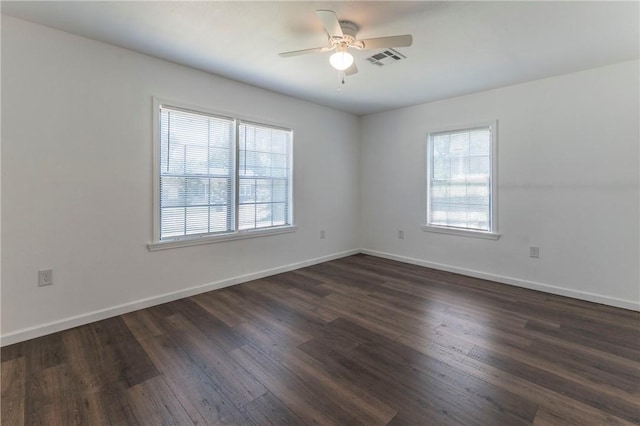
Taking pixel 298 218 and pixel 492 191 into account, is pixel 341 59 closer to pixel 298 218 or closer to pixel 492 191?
pixel 298 218

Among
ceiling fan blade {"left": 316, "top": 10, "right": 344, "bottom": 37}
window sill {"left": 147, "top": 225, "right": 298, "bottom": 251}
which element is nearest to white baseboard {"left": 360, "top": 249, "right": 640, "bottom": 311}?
window sill {"left": 147, "top": 225, "right": 298, "bottom": 251}

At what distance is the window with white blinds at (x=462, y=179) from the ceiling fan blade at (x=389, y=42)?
8.00 feet

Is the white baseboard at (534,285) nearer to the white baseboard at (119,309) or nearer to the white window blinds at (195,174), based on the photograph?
the white baseboard at (119,309)

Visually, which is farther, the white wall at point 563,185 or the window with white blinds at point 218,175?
the window with white blinds at point 218,175

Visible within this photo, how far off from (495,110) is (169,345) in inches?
180

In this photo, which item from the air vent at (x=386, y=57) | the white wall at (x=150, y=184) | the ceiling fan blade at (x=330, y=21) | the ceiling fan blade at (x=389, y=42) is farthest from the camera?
the air vent at (x=386, y=57)

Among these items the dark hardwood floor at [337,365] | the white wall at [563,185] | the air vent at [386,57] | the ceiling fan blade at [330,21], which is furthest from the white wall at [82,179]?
the white wall at [563,185]

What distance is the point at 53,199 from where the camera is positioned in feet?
8.26

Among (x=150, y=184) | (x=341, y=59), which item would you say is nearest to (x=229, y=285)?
(x=150, y=184)

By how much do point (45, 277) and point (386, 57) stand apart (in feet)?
12.2

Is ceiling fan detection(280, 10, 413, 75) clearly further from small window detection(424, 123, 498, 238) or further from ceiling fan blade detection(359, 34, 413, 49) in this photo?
small window detection(424, 123, 498, 238)

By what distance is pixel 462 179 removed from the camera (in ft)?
14.0

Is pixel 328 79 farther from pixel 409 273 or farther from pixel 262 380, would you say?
pixel 262 380

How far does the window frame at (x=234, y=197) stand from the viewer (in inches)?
121
